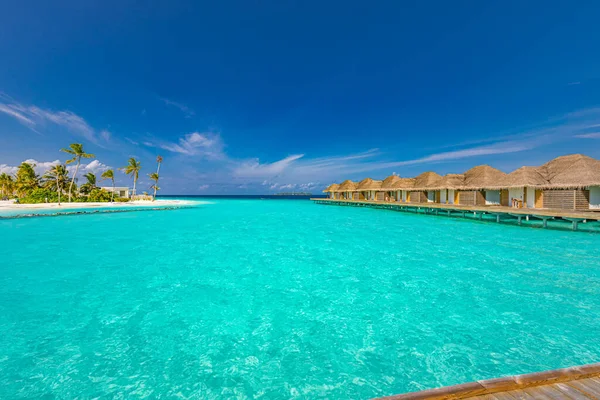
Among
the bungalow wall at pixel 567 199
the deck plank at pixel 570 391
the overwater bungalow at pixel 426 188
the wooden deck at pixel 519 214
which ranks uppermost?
the overwater bungalow at pixel 426 188

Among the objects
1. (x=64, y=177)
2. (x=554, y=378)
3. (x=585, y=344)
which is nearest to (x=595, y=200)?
(x=585, y=344)

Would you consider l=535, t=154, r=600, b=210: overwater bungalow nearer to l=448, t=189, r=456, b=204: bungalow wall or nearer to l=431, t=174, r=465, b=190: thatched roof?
l=431, t=174, r=465, b=190: thatched roof

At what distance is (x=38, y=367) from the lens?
3686 millimetres

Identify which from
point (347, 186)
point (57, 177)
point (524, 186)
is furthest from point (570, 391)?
point (57, 177)

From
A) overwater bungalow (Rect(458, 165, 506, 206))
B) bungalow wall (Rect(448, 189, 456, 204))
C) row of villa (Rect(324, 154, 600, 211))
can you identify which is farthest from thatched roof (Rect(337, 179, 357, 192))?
overwater bungalow (Rect(458, 165, 506, 206))

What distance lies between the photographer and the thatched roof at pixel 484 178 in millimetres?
20720

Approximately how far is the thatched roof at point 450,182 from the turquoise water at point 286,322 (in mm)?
14836

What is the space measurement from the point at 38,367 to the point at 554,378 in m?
6.10

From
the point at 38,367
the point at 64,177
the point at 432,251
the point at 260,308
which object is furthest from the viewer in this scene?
the point at 64,177

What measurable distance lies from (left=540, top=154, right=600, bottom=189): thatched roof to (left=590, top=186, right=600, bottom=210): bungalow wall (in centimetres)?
64

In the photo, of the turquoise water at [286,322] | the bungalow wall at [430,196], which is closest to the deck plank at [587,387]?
the turquoise water at [286,322]

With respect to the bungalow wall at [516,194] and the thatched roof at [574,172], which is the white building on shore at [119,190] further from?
the thatched roof at [574,172]

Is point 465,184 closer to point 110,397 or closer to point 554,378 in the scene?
point 554,378

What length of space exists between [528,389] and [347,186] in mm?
45239
